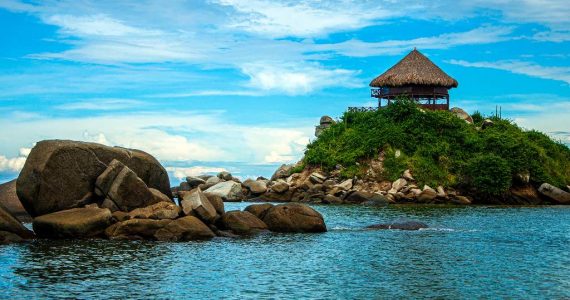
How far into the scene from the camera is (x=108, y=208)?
30156mm

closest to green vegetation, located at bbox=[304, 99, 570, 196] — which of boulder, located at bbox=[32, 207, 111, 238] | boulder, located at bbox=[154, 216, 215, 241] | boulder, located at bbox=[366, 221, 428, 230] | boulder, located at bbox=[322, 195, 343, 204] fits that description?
boulder, located at bbox=[322, 195, 343, 204]

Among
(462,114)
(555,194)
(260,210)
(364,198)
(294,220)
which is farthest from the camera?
(462,114)

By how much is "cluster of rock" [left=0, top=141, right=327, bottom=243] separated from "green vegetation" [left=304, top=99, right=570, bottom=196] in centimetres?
3137

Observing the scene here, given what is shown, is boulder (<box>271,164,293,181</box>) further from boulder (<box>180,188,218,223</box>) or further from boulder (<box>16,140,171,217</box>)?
boulder (<box>16,140,171,217</box>)

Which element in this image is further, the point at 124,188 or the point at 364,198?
the point at 364,198

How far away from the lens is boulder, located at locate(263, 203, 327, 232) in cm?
3241

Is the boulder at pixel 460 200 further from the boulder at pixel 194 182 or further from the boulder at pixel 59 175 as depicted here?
the boulder at pixel 59 175

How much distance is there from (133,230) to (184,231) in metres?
2.20

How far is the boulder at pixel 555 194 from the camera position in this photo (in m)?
59.7

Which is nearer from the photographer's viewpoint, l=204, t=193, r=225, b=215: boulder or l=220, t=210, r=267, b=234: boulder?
l=220, t=210, r=267, b=234: boulder

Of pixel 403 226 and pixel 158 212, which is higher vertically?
pixel 158 212

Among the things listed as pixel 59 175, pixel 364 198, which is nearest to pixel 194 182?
pixel 364 198

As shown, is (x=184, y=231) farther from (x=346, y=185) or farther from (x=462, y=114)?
(x=462, y=114)

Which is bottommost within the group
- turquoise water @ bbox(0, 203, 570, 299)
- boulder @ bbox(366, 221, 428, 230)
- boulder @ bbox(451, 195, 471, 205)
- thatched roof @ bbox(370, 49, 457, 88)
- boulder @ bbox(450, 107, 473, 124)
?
turquoise water @ bbox(0, 203, 570, 299)
